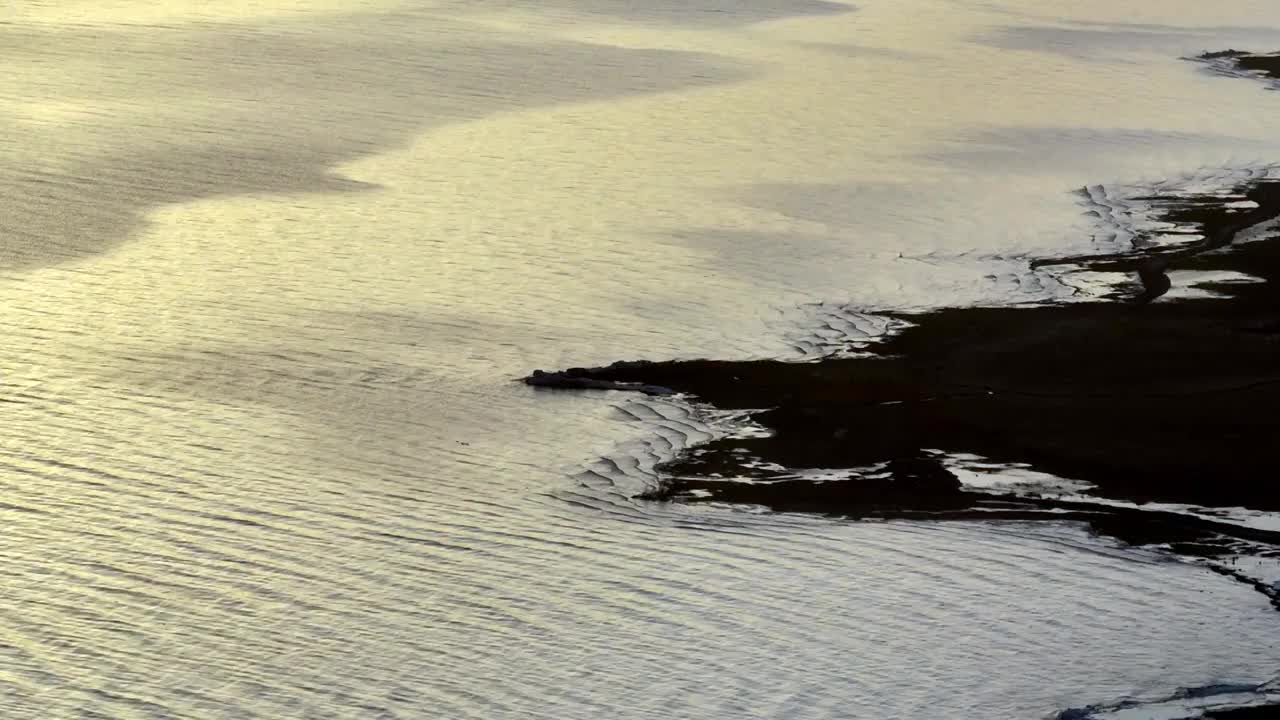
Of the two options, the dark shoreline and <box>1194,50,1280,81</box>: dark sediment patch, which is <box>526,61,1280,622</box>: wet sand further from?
<box>1194,50,1280,81</box>: dark sediment patch

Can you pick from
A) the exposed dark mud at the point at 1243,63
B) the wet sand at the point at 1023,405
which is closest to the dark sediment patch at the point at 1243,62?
the exposed dark mud at the point at 1243,63

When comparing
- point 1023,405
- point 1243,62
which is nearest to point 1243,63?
point 1243,62

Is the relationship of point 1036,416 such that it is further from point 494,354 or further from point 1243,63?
point 1243,63

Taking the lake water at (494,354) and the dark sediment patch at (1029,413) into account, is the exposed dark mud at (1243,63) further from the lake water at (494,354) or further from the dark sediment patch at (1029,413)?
the dark sediment patch at (1029,413)

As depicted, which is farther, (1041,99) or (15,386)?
(1041,99)

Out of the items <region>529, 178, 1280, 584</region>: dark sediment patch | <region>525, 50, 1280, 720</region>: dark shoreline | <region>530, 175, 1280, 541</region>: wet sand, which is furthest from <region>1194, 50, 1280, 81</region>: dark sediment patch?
<region>530, 175, 1280, 541</region>: wet sand

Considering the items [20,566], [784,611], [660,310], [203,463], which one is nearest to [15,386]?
[203,463]

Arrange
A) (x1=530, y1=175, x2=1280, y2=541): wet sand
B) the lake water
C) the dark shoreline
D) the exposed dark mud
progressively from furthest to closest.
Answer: the exposed dark mud < (x1=530, y1=175, x2=1280, y2=541): wet sand < the dark shoreline < the lake water

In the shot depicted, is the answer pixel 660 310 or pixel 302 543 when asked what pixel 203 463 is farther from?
pixel 660 310
